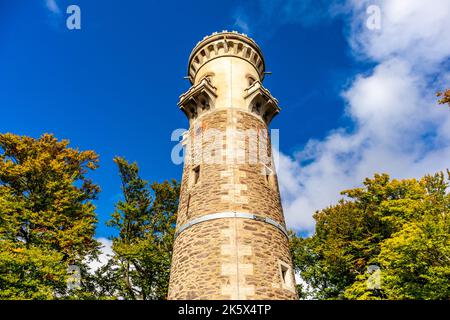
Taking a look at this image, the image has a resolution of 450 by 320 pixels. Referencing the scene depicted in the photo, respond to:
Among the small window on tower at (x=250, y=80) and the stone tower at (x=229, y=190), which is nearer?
the stone tower at (x=229, y=190)

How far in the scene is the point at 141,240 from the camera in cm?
2203

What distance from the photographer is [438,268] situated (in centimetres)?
1338

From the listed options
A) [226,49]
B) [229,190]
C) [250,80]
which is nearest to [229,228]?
[229,190]

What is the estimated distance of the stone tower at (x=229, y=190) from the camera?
31.5ft

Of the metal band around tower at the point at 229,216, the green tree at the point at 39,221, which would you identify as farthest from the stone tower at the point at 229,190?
the green tree at the point at 39,221

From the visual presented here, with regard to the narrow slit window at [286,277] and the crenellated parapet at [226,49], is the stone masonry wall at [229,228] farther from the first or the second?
the crenellated parapet at [226,49]

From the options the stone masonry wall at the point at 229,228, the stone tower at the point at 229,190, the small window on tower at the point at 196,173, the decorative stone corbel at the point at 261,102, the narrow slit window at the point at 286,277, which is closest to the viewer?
the stone masonry wall at the point at 229,228

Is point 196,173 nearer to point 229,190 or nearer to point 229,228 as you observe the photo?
point 229,190

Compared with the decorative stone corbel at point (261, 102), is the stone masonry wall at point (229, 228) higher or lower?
lower

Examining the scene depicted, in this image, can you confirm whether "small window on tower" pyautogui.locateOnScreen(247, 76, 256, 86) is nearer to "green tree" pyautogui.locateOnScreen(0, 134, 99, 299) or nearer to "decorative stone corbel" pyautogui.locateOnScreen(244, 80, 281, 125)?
"decorative stone corbel" pyautogui.locateOnScreen(244, 80, 281, 125)

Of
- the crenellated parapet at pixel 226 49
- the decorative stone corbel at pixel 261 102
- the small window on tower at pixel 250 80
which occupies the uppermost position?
the crenellated parapet at pixel 226 49

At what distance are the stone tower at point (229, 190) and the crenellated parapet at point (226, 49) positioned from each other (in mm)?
44
